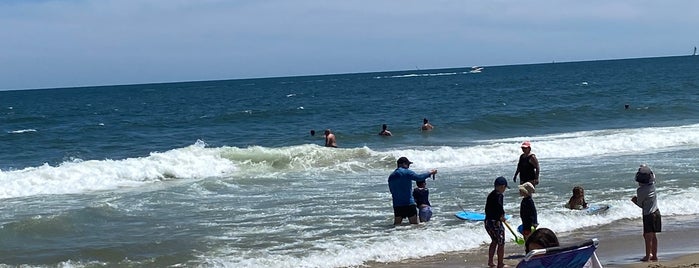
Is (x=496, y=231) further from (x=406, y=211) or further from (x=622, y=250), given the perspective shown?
(x=406, y=211)

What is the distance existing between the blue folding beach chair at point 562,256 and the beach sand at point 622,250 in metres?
5.48

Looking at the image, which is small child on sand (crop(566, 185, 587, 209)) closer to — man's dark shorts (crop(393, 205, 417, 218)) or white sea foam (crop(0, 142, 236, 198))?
man's dark shorts (crop(393, 205, 417, 218))

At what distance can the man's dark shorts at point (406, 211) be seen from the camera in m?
13.1

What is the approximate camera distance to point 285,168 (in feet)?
76.9

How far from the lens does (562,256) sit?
189 inches

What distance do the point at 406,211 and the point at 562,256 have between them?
330 inches

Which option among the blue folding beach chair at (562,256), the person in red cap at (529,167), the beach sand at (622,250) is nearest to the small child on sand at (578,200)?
the beach sand at (622,250)

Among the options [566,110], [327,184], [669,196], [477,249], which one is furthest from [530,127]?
[477,249]

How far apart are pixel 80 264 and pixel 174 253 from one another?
1.25 m

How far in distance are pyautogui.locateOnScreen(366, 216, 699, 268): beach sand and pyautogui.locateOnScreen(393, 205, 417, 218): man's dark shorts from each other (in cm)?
165

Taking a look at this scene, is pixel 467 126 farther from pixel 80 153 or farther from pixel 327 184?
pixel 327 184

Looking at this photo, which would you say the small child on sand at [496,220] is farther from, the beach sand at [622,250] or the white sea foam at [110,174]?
the white sea foam at [110,174]

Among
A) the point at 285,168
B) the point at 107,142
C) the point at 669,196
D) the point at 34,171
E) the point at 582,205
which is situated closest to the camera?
the point at 582,205

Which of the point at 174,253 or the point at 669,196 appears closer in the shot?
the point at 174,253
